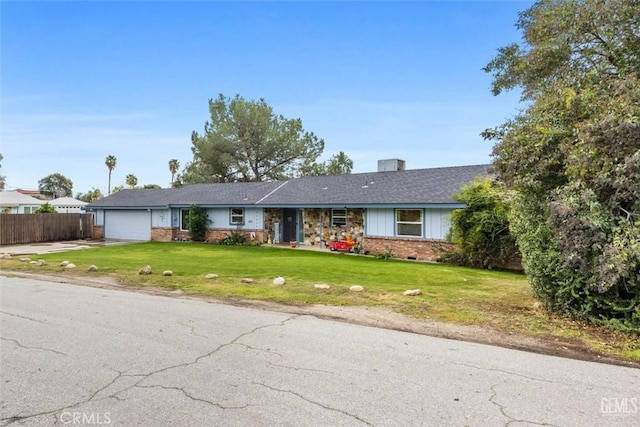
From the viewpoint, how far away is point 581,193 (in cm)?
538

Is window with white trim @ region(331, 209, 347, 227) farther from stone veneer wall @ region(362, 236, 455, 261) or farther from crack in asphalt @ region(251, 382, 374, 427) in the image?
crack in asphalt @ region(251, 382, 374, 427)

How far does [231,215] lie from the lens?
22.7 m

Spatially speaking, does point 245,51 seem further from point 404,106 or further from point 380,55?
point 404,106

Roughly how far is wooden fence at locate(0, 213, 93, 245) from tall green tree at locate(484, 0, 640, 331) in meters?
25.2

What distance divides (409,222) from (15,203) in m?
38.0

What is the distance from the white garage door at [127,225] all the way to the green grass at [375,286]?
33.8ft

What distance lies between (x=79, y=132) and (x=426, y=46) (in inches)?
857

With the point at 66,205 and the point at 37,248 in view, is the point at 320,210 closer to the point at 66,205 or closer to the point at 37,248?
the point at 37,248

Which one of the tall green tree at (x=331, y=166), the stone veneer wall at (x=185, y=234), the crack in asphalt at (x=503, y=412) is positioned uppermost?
the tall green tree at (x=331, y=166)

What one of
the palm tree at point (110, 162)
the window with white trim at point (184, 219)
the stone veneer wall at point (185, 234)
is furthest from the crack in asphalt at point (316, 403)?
the palm tree at point (110, 162)

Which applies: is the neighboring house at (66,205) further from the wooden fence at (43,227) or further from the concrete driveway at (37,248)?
the concrete driveway at (37,248)

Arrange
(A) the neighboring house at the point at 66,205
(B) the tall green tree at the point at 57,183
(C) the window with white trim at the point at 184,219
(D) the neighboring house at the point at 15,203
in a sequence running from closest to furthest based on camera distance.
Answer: (C) the window with white trim at the point at 184,219 < (D) the neighboring house at the point at 15,203 < (A) the neighboring house at the point at 66,205 < (B) the tall green tree at the point at 57,183

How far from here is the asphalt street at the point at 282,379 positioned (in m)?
3.06

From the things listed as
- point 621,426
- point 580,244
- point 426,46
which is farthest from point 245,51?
point 621,426
